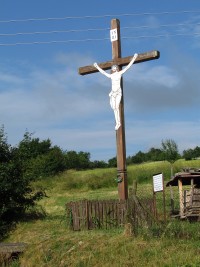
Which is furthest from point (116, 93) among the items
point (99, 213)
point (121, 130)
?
point (99, 213)

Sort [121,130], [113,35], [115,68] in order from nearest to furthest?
[121,130], [115,68], [113,35]

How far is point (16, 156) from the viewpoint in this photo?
677 inches

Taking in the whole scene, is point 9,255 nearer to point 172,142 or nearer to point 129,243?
point 129,243

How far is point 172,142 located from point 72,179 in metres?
9.45

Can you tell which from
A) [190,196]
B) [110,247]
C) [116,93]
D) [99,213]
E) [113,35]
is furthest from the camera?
[190,196]

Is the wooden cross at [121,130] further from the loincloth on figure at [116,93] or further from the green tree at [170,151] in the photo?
the green tree at [170,151]

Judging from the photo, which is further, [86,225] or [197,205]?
[197,205]

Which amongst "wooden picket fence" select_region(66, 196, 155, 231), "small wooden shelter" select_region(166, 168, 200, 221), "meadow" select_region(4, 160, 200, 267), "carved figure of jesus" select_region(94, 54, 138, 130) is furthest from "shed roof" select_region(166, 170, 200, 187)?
"meadow" select_region(4, 160, 200, 267)

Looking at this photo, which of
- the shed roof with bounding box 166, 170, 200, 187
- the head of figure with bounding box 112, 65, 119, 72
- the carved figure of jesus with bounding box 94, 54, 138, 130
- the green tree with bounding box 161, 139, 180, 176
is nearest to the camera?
the carved figure of jesus with bounding box 94, 54, 138, 130

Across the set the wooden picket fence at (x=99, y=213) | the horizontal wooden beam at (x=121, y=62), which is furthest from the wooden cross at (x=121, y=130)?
the wooden picket fence at (x=99, y=213)

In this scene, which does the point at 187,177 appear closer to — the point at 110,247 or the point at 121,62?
the point at 121,62

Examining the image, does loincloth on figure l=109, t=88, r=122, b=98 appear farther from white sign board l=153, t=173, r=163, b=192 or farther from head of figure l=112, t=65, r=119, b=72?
white sign board l=153, t=173, r=163, b=192

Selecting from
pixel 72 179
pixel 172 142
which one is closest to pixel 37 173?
pixel 72 179

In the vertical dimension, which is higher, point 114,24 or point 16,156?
point 114,24
